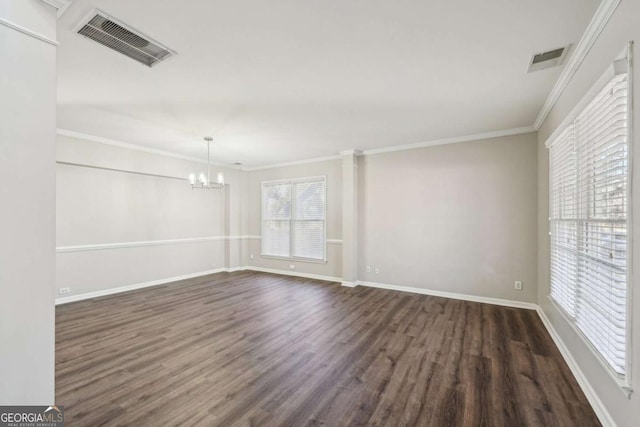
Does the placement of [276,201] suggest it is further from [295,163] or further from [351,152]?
[351,152]

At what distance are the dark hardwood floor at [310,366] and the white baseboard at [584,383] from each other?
55 mm

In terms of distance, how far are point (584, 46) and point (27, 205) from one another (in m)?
3.85

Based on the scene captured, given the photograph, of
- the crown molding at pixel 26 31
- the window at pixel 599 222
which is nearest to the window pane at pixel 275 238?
the window at pixel 599 222

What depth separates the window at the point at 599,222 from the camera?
5.38ft

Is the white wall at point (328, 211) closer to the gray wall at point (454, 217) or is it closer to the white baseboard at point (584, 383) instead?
the gray wall at point (454, 217)

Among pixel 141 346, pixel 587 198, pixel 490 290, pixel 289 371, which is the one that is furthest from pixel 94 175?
pixel 490 290

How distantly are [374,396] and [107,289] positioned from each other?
5.19 metres

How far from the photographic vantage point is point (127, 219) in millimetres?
5266

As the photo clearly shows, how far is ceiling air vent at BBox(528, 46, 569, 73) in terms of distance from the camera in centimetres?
227

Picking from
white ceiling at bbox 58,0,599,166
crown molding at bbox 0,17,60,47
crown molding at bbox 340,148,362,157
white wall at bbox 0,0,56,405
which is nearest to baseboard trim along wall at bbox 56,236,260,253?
white ceiling at bbox 58,0,599,166

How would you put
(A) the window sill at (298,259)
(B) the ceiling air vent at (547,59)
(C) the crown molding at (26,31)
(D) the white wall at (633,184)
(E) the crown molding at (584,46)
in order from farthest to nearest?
(A) the window sill at (298,259), (B) the ceiling air vent at (547,59), (E) the crown molding at (584,46), (D) the white wall at (633,184), (C) the crown molding at (26,31)

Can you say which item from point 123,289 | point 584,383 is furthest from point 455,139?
point 123,289

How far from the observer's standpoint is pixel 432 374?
7.99 feet

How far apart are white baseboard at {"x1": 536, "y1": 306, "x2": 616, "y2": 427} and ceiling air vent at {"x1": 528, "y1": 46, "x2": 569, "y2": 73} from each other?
2718 mm
